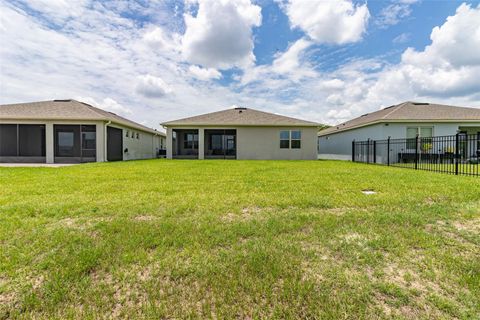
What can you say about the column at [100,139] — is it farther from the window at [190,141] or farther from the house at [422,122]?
the house at [422,122]

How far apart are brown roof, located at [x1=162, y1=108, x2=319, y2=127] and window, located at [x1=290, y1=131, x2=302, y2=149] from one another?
2.40 feet

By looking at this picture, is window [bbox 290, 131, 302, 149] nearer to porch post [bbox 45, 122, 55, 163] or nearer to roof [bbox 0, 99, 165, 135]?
roof [bbox 0, 99, 165, 135]

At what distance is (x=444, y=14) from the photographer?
1087cm

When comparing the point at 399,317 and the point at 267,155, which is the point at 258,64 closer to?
the point at 267,155

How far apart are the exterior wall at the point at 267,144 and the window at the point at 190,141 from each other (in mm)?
3091

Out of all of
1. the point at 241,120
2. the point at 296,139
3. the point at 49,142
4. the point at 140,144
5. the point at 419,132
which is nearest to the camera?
the point at 49,142

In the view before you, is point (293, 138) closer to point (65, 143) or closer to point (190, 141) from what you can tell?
point (190, 141)

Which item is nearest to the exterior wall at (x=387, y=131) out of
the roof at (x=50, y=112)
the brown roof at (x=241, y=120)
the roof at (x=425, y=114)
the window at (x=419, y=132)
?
the window at (x=419, y=132)

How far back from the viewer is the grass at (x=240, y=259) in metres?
1.88

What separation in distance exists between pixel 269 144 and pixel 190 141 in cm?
796

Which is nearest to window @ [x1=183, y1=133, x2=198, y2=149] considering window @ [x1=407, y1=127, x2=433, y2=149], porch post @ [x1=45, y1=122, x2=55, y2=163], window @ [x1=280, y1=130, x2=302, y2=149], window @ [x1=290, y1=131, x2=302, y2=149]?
window @ [x1=280, y1=130, x2=302, y2=149]

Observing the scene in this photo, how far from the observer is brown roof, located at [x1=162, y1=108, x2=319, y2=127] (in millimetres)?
18323

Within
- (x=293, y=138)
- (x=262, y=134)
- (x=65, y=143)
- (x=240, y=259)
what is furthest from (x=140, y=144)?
(x=240, y=259)

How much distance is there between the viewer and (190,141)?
73.2 feet
